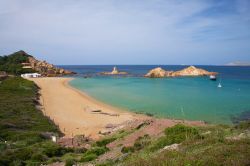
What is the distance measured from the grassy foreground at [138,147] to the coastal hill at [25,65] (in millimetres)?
78993

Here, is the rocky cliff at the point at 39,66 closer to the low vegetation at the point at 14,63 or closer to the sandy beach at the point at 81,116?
the low vegetation at the point at 14,63

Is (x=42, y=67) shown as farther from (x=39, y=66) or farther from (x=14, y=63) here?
(x=14, y=63)

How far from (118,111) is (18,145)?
898 inches

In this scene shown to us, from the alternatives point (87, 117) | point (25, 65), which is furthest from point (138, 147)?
point (25, 65)

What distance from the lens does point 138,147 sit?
15.5 m

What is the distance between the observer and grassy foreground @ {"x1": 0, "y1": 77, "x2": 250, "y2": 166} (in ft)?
28.4

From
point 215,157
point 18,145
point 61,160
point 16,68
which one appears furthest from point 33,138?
point 16,68

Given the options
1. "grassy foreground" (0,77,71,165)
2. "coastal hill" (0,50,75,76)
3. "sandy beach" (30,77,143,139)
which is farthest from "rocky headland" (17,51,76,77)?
"grassy foreground" (0,77,71,165)

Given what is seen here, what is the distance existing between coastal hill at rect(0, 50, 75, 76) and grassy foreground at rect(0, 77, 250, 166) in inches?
3110

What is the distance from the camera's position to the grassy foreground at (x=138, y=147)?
8.65 meters

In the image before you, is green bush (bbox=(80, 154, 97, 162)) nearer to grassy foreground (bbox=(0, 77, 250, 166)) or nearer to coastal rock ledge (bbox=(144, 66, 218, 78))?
grassy foreground (bbox=(0, 77, 250, 166))

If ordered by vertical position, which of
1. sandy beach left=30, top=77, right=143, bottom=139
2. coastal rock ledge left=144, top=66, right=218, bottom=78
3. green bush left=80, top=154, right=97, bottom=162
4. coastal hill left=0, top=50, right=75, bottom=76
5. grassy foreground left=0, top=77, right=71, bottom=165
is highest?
coastal hill left=0, top=50, right=75, bottom=76

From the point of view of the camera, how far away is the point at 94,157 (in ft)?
51.3

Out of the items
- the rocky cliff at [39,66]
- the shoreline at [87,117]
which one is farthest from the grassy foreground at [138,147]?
the rocky cliff at [39,66]
